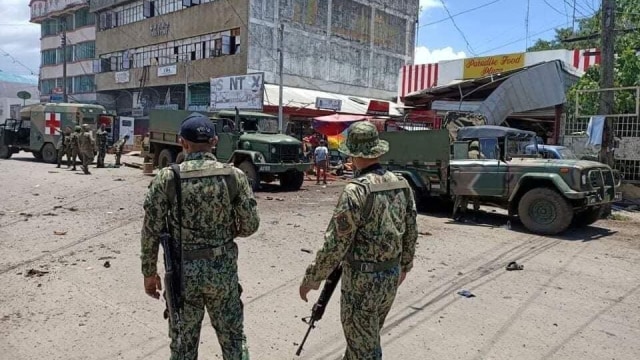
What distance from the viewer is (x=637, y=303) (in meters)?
5.25

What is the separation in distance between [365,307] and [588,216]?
7.97 m

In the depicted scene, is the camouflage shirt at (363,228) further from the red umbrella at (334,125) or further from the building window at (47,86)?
the building window at (47,86)

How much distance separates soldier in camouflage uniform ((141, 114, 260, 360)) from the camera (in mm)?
2852

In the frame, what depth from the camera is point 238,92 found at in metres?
28.7

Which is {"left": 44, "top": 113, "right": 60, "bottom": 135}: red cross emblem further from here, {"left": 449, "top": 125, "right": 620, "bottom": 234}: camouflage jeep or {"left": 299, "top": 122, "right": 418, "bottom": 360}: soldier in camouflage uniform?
{"left": 299, "top": 122, "right": 418, "bottom": 360}: soldier in camouflage uniform

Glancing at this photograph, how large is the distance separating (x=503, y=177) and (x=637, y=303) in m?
4.20

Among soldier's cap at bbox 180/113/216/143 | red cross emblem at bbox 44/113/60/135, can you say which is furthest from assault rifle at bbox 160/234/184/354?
red cross emblem at bbox 44/113/60/135

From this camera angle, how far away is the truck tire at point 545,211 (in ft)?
28.0

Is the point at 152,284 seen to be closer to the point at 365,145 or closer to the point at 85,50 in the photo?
the point at 365,145

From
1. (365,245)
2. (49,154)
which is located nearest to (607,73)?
(365,245)

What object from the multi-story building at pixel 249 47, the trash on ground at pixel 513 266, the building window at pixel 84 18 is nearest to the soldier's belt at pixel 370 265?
the trash on ground at pixel 513 266

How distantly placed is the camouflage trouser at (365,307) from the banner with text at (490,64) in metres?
20.8

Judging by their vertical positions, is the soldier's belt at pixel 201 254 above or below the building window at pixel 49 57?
below

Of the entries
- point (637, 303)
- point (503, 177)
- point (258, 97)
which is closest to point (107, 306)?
point (637, 303)
